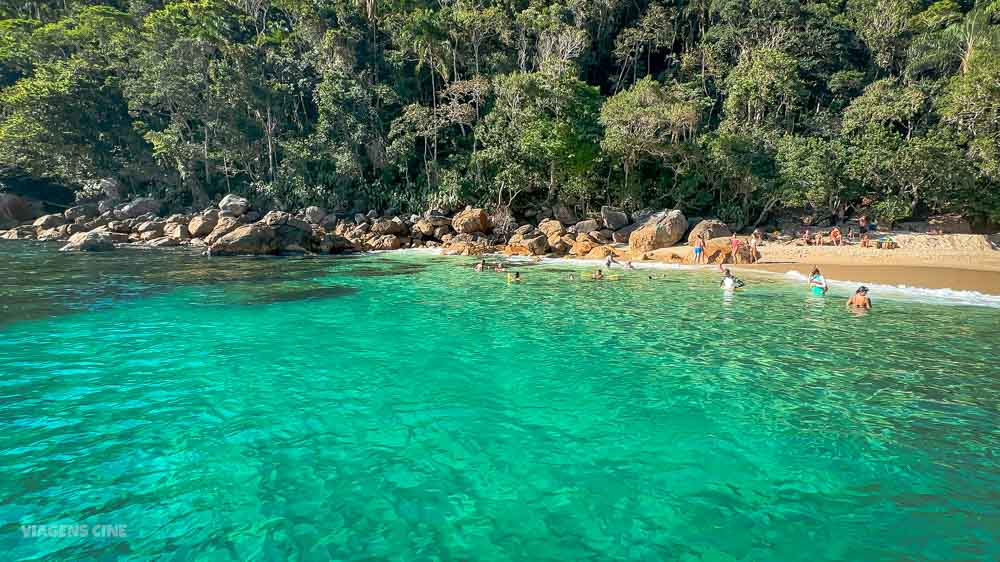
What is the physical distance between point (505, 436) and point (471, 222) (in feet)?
104

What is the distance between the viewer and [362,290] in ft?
63.7

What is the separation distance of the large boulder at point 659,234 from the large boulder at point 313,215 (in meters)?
28.3

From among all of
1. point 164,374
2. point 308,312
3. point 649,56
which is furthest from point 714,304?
point 649,56

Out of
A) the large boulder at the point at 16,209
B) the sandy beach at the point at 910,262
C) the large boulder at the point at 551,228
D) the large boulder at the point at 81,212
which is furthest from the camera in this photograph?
the large boulder at the point at 16,209

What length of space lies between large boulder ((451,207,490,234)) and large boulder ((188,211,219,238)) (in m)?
20.3

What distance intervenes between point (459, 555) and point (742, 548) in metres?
2.74

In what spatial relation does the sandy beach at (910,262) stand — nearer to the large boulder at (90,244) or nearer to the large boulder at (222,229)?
the large boulder at (222,229)

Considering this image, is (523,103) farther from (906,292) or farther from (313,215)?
(906,292)

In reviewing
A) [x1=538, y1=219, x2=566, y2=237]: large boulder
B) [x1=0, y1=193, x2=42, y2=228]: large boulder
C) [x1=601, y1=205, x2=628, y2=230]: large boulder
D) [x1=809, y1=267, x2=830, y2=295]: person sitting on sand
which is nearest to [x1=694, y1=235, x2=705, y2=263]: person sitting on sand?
[x1=809, y1=267, x2=830, y2=295]: person sitting on sand

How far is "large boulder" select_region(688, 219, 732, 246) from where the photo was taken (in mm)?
29766

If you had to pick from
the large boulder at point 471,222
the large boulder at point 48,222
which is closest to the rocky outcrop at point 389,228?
the large boulder at point 471,222

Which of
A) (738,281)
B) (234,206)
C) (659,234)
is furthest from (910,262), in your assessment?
(234,206)

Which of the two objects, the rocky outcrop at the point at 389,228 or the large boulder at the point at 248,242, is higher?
the rocky outcrop at the point at 389,228

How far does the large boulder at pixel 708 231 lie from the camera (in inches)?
1172
